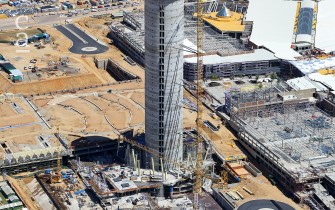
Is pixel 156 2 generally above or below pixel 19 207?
above

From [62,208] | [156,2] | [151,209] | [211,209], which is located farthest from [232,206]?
[156,2]

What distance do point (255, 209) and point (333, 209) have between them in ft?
65.2

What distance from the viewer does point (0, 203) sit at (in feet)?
651

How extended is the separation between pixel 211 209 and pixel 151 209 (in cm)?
1545

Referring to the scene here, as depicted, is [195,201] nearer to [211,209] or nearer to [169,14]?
[211,209]

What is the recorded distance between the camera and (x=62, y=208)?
199500mm

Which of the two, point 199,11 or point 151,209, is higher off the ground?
point 199,11

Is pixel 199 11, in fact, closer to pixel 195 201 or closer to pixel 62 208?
pixel 195 201

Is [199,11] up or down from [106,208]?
up

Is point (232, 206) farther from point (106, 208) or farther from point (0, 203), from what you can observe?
point (0, 203)

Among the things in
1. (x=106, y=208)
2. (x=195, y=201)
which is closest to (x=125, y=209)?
(x=106, y=208)

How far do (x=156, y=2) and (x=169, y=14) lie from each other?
4.51m

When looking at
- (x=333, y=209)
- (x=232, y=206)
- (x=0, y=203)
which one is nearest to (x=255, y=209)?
(x=232, y=206)

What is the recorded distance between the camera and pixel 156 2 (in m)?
199
